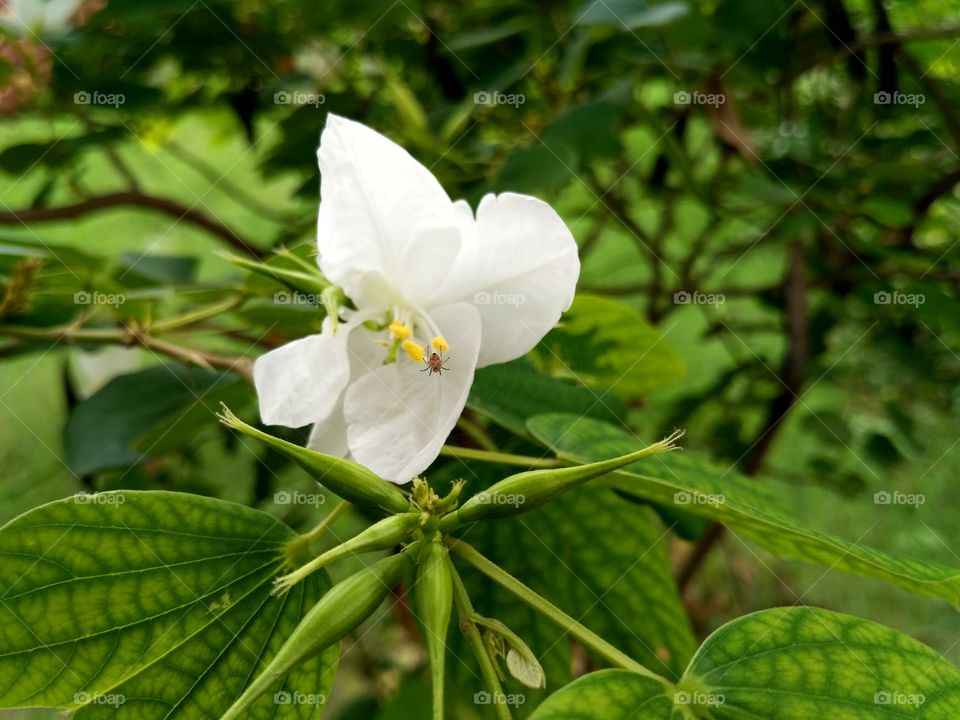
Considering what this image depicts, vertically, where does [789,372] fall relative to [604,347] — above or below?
below

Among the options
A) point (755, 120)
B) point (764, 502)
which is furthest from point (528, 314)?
point (755, 120)

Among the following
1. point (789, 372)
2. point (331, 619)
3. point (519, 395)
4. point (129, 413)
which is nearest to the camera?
point (331, 619)

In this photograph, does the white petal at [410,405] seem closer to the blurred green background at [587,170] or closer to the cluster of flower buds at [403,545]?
the cluster of flower buds at [403,545]

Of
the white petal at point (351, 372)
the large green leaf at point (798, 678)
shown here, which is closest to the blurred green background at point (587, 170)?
the white petal at point (351, 372)

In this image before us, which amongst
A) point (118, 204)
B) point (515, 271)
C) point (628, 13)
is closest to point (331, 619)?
point (515, 271)

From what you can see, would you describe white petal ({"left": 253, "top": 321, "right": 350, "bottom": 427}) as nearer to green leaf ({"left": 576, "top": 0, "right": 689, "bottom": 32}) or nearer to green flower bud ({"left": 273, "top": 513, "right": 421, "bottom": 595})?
green flower bud ({"left": 273, "top": 513, "right": 421, "bottom": 595})

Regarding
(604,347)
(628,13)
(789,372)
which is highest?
(628,13)

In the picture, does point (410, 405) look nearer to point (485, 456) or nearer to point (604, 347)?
point (485, 456)

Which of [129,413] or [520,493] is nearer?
[520,493]
